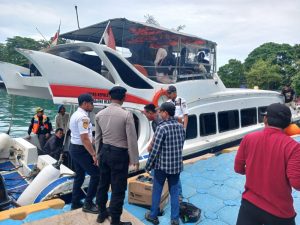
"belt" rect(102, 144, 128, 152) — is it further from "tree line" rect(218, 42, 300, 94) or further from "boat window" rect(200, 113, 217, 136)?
"tree line" rect(218, 42, 300, 94)

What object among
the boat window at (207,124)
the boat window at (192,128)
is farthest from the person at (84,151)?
the boat window at (207,124)

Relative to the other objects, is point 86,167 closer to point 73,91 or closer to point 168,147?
point 168,147

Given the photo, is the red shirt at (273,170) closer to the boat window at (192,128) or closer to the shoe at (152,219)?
the shoe at (152,219)

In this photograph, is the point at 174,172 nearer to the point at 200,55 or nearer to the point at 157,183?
the point at 157,183

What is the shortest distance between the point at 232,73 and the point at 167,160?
39.6m

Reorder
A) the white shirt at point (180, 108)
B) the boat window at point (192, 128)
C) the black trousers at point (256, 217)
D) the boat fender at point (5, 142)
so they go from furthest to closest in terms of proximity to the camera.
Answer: the boat window at point (192, 128) < the boat fender at point (5, 142) < the white shirt at point (180, 108) < the black trousers at point (256, 217)

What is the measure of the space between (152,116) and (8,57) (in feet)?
158

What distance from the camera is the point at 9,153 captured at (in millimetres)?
6098

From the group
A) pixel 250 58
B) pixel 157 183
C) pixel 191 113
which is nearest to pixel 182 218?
pixel 157 183

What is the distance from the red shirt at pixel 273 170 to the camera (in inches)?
71.2

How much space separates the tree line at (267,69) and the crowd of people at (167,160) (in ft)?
73.4

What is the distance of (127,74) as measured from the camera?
5.37 m

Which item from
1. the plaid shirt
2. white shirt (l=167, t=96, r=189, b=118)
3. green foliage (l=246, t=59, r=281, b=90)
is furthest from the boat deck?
green foliage (l=246, t=59, r=281, b=90)

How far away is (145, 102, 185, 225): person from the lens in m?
3.10
